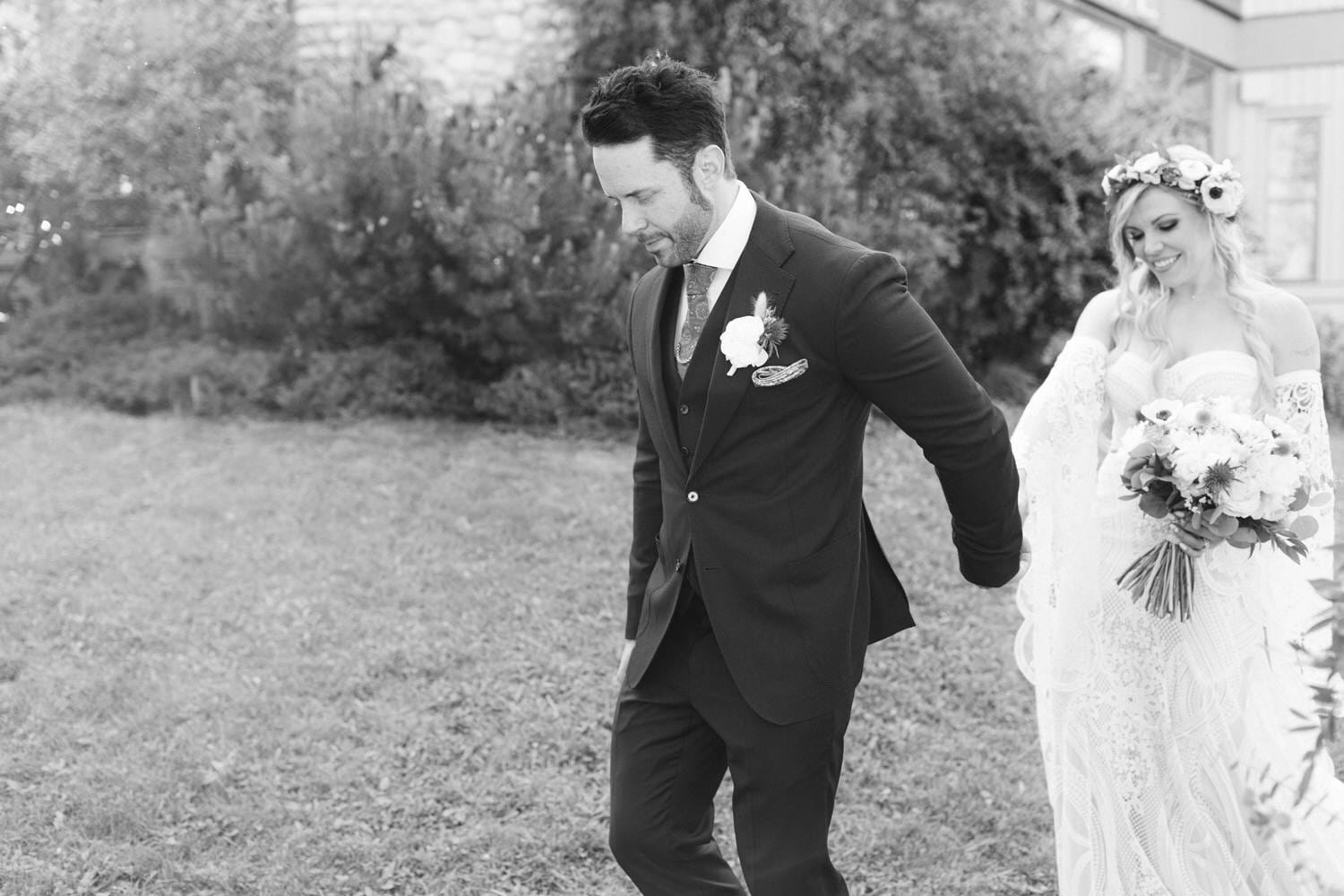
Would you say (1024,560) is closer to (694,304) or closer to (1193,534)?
(1193,534)

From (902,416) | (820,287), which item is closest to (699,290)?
(820,287)

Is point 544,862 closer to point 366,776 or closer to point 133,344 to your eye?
point 366,776

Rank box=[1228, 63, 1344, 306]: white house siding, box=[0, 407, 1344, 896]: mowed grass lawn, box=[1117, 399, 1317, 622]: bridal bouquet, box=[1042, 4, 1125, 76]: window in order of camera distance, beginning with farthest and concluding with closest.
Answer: box=[1228, 63, 1344, 306]: white house siding → box=[1042, 4, 1125, 76]: window → box=[0, 407, 1344, 896]: mowed grass lawn → box=[1117, 399, 1317, 622]: bridal bouquet

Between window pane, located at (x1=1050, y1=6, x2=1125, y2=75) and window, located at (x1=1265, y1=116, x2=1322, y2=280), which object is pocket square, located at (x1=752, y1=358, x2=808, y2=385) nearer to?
window pane, located at (x1=1050, y1=6, x2=1125, y2=75)

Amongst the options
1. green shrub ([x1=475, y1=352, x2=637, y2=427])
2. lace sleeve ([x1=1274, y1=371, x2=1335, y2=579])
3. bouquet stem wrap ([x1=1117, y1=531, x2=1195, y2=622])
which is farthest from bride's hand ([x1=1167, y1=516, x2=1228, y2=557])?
green shrub ([x1=475, y1=352, x2=637, y2=427])

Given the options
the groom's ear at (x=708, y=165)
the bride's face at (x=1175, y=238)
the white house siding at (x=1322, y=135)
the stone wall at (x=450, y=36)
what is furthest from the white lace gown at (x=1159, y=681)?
the white house siding at (x=1322, y=135)

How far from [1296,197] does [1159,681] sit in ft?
61.7

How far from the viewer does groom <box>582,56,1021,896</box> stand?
281 cm

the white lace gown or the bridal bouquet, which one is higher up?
the bridal bouquet

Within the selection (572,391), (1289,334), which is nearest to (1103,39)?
(572,391)

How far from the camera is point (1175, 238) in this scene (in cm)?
421

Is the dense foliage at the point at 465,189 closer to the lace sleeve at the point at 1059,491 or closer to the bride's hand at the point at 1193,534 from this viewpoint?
the lace sleeve at the point at 1059,491

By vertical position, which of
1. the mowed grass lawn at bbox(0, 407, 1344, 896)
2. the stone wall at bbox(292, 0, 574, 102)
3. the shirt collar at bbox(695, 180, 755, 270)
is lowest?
the mowed grass lawn at bbox(0, 407, 1344, 896)

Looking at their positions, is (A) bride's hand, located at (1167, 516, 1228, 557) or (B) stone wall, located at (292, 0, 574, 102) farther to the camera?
(B) stone wall, located at (292, 0, 574, 102)
